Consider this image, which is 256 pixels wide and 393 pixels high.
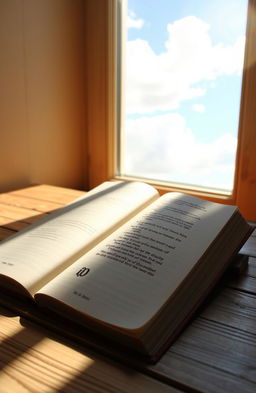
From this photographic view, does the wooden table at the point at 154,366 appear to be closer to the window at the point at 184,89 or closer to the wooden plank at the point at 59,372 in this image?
the wooden plank at the point at 59,372

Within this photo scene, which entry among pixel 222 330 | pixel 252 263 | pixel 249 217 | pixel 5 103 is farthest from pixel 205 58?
pixel 222 330

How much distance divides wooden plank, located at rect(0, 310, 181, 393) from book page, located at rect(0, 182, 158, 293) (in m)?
0.08

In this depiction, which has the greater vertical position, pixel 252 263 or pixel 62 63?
pixel 62 63

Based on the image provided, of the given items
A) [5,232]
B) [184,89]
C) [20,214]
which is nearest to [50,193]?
[20,214]

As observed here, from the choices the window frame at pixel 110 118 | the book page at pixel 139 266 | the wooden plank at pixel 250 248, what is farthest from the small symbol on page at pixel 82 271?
the window frame at pixel 110 118

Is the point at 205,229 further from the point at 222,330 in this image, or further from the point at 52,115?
the point at 52,115

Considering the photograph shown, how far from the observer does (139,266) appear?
18.0 inches

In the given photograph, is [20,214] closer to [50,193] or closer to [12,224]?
[12,224]

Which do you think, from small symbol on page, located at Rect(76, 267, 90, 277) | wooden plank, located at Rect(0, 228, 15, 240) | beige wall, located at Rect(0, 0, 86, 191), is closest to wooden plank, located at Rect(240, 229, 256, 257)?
small symbol on page, located at Rect(76, 267, 90, 277)

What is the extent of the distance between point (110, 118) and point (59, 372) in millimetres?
1346

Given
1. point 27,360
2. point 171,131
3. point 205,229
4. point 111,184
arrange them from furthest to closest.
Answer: point 171,131 → point 111,184 → point 205,229 → point 27,360

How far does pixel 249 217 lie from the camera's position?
1.29 m

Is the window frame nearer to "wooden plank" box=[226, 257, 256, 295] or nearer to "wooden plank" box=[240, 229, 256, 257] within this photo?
"wooden plank" box=[240, 229, 256, 257]

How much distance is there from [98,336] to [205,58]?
A: 1167mm
